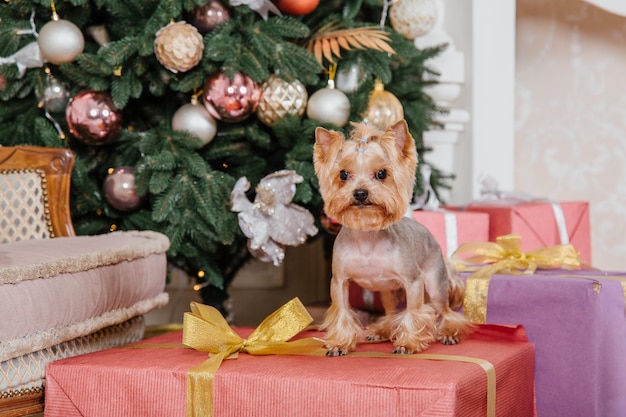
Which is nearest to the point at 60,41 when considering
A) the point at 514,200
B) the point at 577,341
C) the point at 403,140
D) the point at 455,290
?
the point at 403,140

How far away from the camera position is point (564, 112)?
292 cm

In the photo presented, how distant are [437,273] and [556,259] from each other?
1.48 ft

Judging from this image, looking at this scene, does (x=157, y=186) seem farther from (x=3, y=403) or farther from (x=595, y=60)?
(x=595, y=60)

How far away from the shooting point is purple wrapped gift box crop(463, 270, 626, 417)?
1506mm

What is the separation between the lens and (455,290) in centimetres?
157

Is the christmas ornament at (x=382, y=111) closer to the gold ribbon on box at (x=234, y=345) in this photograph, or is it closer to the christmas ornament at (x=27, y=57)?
the gold ribbon on box at (x=234, y=345)

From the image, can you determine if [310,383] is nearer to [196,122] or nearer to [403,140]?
[403,140]

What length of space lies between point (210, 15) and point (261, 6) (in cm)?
15

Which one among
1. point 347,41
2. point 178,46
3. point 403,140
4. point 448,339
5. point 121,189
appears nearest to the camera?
point 403,140

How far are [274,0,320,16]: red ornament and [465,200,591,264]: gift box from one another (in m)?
0.73

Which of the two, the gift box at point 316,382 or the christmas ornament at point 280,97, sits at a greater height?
the christmas ornament at point 280,97

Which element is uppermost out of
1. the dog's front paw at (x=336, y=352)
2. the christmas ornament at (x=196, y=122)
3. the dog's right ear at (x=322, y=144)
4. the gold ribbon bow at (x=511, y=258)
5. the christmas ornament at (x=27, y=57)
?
the christmas ornament at (x=27, y=57)

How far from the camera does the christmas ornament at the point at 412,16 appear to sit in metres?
2.31

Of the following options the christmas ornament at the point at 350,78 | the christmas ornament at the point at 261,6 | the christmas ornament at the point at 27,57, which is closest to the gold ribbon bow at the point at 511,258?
the christmas ornament at the point at 350,78
